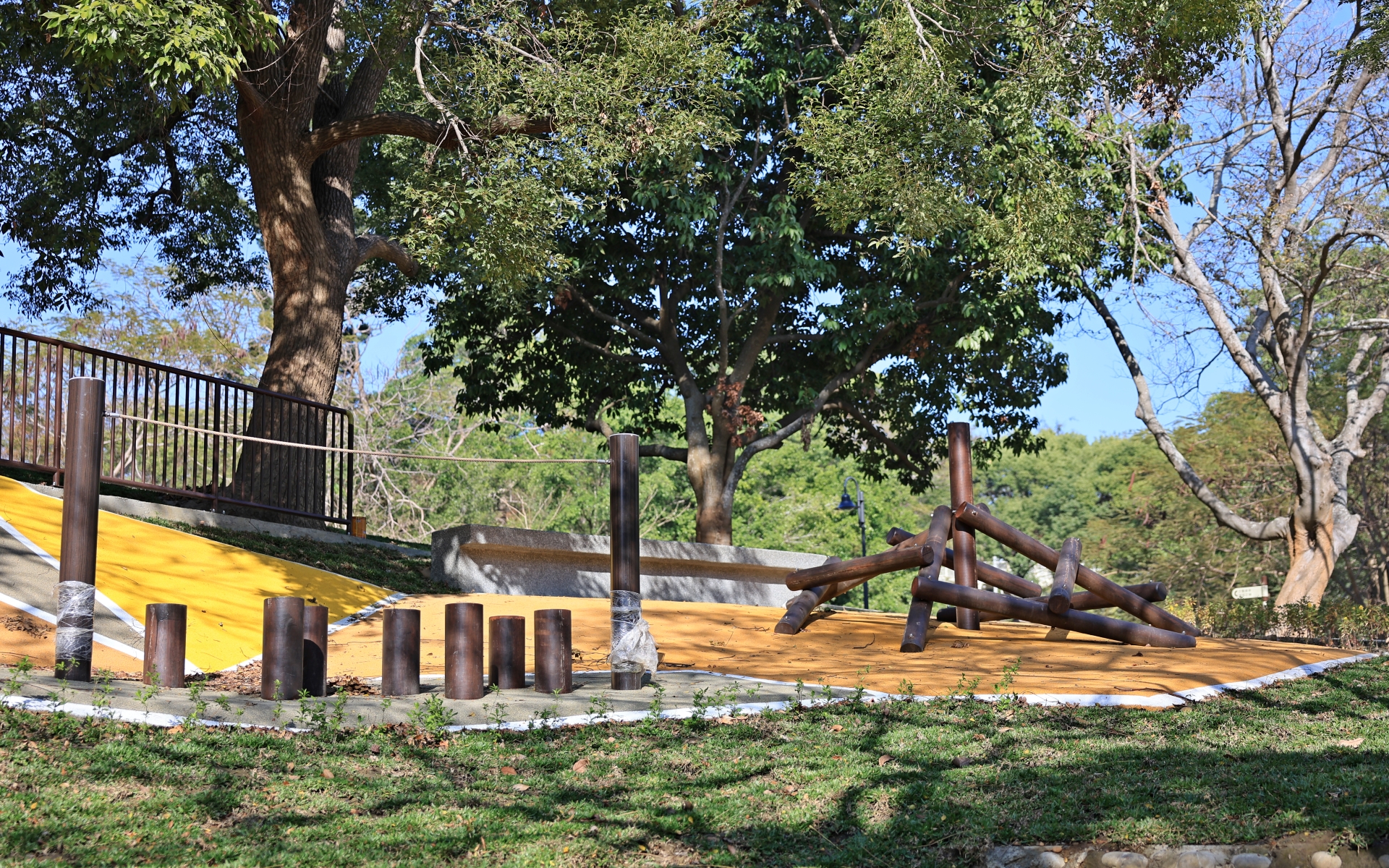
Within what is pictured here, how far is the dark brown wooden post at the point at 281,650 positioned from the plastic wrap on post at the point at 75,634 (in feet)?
3.63

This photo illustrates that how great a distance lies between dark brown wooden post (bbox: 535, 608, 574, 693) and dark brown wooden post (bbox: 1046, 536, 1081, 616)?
14.8ft

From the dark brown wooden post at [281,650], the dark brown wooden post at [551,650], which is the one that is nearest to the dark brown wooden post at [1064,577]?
the dark brown wooden post at [551,650]

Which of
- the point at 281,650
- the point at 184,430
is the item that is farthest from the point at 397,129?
the point at 281,650

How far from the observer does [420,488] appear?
117ft

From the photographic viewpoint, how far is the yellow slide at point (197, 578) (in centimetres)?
933

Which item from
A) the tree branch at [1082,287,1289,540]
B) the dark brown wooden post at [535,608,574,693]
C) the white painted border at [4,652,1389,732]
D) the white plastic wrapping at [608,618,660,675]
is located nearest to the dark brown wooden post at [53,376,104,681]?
the white painted border at [4,652,1389,732]

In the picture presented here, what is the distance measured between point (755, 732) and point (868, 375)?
15.4m

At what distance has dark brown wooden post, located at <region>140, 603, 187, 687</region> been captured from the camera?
6984mm

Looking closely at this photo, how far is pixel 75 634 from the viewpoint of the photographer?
Result: 22.7 feet

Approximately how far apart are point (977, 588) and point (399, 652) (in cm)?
553

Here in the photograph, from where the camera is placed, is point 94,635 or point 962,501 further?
point 962,501

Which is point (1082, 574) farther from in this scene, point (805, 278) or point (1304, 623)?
point (805, 278)

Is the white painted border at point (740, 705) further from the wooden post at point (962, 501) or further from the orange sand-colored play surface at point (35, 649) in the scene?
the wooden post at point (962, 501)

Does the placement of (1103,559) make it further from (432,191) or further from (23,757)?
(23,757)
